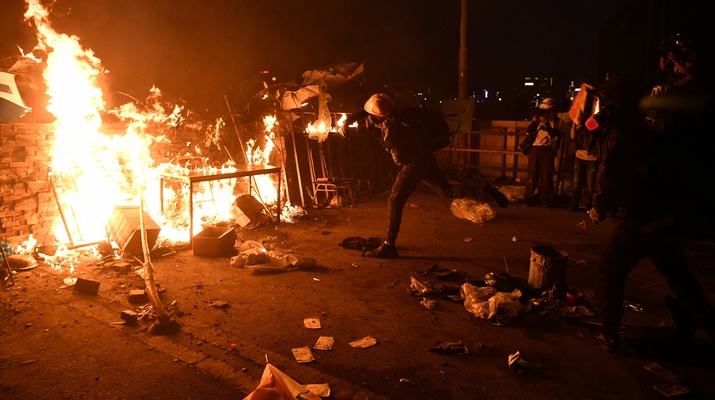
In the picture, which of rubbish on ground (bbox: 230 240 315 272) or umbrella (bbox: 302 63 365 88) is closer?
rubbish on ground (bbox: 230 240 315 272)

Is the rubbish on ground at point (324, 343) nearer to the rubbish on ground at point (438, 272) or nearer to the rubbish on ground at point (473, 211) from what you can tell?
the rubbish on ground at point (438, 272)

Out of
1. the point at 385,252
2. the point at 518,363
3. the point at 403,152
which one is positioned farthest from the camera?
the point at 385,252

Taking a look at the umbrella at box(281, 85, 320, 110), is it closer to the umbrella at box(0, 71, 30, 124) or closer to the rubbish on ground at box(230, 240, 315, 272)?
the rubbish on ground at box(230, 240, 315, 272)

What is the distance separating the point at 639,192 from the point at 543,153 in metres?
7.93

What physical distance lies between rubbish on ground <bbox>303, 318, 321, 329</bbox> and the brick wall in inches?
199

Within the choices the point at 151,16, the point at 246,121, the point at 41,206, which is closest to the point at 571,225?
the point at 246,121

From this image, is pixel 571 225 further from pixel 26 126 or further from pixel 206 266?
pixel 26 126

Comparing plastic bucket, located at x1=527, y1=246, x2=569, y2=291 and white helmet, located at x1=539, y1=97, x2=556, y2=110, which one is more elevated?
white helmet, located at x1=539, y1=97, x2=556, y2=110

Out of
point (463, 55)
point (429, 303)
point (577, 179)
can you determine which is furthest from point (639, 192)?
point (463, 55)

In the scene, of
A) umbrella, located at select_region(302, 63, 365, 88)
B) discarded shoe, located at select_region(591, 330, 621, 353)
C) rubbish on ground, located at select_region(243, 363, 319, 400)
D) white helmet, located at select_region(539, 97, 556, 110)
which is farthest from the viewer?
umbrella, located at select_region(302, 63, 365, 88)

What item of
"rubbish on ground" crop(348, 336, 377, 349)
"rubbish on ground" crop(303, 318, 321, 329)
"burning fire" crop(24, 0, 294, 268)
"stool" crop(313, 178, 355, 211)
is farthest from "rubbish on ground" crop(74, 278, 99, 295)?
"stool" crop(313, 178, 355, 211)

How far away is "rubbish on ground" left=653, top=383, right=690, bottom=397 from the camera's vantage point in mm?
3619

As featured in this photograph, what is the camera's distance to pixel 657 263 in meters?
4.04

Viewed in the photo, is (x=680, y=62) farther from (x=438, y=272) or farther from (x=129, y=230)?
(x=129, y=230)
